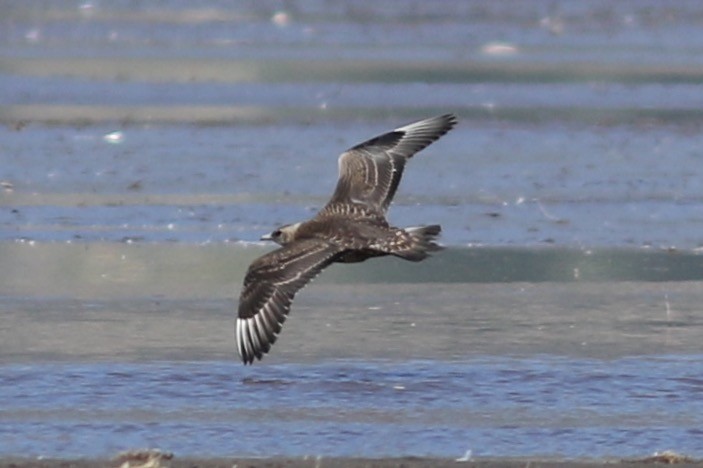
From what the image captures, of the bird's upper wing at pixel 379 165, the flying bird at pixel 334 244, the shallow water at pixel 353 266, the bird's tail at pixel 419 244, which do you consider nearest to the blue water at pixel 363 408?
the shallow water at pixel 353 266

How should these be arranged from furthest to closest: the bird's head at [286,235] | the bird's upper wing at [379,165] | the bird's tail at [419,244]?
1. the bird's upper wing at [379,165]
2. the bird's head at [286,235]
3. the bird's tail at [419,244]

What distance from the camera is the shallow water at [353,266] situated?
24.8 feet

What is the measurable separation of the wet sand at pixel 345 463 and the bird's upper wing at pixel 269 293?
47.2 inches

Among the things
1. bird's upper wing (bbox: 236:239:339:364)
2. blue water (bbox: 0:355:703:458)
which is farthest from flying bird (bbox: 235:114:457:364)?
blue water (bbox: 0:355:703:458)

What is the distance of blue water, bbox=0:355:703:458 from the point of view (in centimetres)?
707

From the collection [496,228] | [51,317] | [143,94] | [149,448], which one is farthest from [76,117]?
[149,448]

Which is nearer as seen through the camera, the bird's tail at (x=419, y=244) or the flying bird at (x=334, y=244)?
the flying bird at (x=334, y=244)

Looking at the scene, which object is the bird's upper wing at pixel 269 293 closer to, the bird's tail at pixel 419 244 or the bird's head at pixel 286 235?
the bird's tail at pixel 419 244

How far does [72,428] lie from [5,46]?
17.6 m

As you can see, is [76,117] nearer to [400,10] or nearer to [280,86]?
[280,86]

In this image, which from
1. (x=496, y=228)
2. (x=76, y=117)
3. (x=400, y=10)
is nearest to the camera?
(x=496, y=228)

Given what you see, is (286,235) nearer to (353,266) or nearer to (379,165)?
(379,165)

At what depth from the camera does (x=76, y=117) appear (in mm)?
17312

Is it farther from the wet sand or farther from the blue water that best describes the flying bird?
the wet sand
